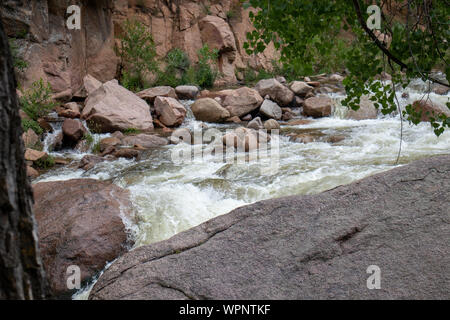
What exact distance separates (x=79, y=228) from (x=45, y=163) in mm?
3404

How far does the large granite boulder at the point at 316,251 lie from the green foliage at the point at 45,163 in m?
4.72

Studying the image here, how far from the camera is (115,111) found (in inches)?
353

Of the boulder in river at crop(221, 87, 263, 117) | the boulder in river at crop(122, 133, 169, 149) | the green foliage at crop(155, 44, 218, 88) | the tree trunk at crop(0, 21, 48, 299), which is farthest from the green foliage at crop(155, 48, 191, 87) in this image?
the tree trunk at crop(0, 21, 48, 299)

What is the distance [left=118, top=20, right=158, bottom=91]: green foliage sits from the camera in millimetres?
12406

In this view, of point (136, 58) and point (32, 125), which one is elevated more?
point (136, 58)

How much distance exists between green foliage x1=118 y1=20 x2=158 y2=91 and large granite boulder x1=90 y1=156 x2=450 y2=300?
1022 centimetres

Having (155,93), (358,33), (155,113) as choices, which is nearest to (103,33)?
(155,93)

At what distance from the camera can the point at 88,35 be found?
12.1m

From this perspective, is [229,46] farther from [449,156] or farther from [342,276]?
[342,276]

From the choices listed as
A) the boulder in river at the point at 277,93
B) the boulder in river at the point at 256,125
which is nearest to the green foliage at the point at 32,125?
the boulder in river at the point at 256,125

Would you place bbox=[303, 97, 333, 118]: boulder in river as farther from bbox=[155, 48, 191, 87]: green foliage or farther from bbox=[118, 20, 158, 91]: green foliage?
bbox=[118, 20, 158, 91]: green foliage

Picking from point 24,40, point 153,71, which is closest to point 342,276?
point 24,40

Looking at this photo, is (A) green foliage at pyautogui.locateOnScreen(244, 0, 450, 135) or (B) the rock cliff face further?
(B) the rock cliff face

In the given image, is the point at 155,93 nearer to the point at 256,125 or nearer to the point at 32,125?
the point at 256,125
